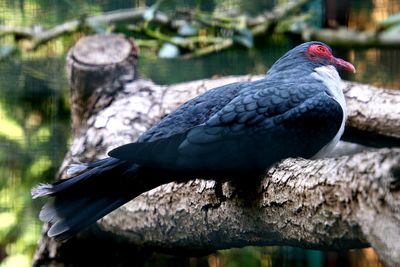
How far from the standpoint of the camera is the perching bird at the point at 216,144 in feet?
3.97

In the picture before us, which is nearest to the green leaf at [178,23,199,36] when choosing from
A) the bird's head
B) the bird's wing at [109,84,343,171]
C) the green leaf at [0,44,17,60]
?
the green leaf at [0,44,17,60]

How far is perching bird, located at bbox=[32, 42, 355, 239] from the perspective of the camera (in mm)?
1210

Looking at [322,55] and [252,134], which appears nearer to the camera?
[252,134]

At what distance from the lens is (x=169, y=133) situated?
1.31m

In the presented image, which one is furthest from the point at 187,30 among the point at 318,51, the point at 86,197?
the point at 86,197

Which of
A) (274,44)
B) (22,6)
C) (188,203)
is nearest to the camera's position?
(188,203)

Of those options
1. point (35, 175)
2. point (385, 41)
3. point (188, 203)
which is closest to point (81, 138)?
point (35, 175)

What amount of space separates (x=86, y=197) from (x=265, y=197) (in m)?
0.37

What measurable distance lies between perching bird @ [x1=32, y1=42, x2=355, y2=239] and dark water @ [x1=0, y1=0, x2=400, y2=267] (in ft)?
2.49

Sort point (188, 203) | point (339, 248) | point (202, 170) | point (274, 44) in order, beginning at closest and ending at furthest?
point (339, 248), point (202, 170), point (188, 203), point (274, 44)

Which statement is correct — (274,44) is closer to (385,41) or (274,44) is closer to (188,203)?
(385,41)

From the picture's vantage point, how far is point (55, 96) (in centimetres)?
219

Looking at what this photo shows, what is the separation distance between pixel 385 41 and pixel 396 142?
426mm

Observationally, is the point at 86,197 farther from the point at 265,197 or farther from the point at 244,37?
the point at 244,37
